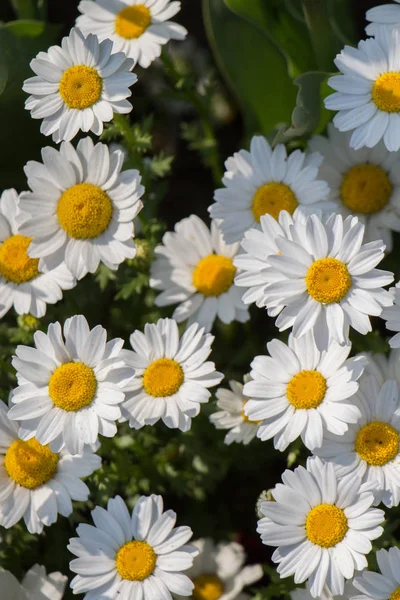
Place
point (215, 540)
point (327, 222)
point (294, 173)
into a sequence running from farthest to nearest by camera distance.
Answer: point (215, 540) < point (294, 173) < point (327, 222)

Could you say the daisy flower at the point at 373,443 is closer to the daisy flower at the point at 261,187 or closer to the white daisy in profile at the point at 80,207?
the daisy flower at the point at 261,187

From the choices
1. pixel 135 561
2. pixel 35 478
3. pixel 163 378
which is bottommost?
pixel 135 561

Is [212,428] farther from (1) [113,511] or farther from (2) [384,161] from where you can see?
(2) [384,161]

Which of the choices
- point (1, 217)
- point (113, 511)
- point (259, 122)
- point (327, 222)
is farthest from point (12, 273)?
point (259, 122)

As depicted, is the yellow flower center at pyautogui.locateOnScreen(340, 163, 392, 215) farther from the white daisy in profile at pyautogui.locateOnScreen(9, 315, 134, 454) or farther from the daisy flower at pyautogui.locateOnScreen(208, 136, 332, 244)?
the white daisy in profile at pyautogui.locateOnScreen(9, 315, 134, 454)

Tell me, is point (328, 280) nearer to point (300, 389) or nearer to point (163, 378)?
point (300, 389)

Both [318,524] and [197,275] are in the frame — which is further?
[197,275]

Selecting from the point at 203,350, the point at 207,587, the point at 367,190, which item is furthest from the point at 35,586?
the point at 367,190
